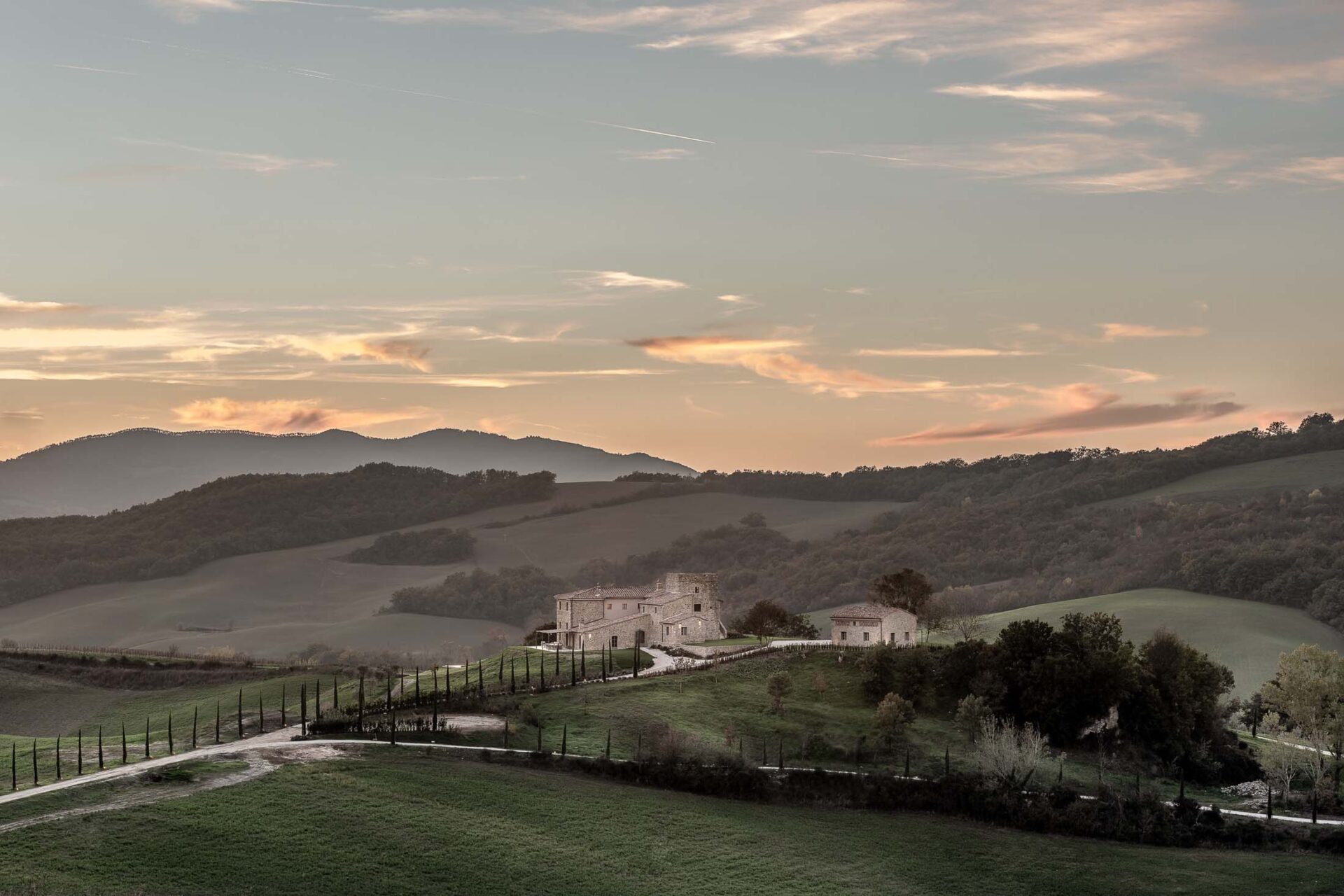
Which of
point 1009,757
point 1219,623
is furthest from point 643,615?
point 1219,623

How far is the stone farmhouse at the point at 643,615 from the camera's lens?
112750mm

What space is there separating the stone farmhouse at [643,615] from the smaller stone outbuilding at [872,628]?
37.7 ft

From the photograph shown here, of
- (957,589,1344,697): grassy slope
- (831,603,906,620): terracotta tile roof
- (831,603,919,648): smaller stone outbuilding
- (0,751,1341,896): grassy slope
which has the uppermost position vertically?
(831,603,906,620): terracotta tile roof

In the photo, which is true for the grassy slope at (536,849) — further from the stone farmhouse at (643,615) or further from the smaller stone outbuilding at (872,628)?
the stone farmhouse at (643,615)

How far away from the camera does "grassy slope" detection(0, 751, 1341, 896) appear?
62.5 meters

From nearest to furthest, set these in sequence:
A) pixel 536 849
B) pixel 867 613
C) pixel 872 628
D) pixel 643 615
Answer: pixel 536 849 < pixel 872 628 < pixel 867 613 < pixel 643 615

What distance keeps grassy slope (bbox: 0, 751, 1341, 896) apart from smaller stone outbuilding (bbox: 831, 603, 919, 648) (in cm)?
2869

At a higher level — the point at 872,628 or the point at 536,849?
the point at 872,628

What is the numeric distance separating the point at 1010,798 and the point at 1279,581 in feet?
373

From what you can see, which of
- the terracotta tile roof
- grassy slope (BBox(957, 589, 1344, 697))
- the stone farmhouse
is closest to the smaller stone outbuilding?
the terracotta tile roof

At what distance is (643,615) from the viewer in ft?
376

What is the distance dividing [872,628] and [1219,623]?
67496 mm

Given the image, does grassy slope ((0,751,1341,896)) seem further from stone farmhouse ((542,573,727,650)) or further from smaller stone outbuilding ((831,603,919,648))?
stone farmhouse ((542,573,727,650))

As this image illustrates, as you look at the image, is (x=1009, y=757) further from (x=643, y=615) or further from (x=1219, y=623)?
(x=1219, y=623)
